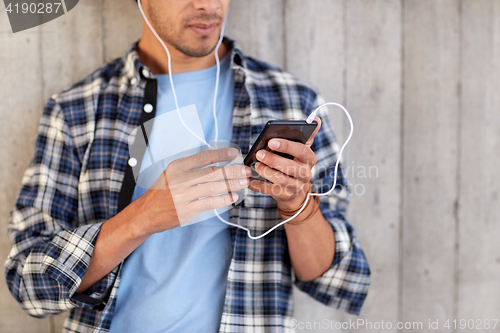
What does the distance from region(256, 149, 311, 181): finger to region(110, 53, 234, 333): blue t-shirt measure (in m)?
0.24

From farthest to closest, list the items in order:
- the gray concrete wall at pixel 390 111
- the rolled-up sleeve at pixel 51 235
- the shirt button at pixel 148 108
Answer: the gray concrete wall at pixel 390 111
the shirt button at pixel 148 108
the rolled-up sleeve at pixel 51 235

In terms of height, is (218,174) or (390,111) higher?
(390,111)

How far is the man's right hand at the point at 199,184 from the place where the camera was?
22.0 inches

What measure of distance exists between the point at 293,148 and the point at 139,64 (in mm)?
466

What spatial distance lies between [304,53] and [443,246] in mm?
749

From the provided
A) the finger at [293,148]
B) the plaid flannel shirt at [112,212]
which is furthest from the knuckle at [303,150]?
the plaid flannel shirt at [112,212]

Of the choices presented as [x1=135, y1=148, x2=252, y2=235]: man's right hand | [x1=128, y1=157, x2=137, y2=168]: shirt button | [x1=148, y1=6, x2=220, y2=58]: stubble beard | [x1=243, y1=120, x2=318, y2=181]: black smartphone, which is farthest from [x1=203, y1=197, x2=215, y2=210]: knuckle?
[x1=148, y1=6, x2=220, y2=58]: stubble beard

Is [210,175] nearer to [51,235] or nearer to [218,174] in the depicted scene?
[218,174]

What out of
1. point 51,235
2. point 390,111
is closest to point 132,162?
point 51,235

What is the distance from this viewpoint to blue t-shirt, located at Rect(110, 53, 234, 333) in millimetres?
702

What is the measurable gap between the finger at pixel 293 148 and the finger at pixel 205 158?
8cm

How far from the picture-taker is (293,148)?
0.54 meters

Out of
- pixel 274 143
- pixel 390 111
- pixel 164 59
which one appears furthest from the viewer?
pixel 390 111

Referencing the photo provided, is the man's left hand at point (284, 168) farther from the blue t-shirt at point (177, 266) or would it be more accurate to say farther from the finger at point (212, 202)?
the blue t-shirt at point (177, 266)
